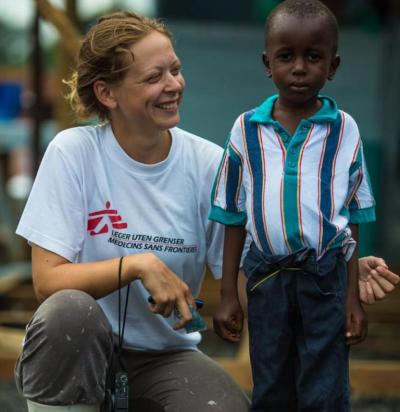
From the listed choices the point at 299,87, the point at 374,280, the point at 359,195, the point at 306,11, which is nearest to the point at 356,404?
the point at 374,280

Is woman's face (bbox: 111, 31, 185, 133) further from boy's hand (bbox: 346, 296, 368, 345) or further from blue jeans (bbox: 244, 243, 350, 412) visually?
boy's hand (bbox: 346, 296, 368, 345)

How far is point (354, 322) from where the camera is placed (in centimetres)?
228

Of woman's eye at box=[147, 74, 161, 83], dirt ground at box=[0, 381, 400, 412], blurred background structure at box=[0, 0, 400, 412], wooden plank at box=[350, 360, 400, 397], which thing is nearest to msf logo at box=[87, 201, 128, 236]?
woman's eye at box=[147, 74, 161, 83]

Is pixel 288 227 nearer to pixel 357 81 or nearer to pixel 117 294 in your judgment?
pixel 117 294

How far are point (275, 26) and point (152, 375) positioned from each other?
3.18ft

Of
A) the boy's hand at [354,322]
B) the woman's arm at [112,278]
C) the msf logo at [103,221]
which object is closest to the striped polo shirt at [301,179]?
the boy's hand at [354,322]

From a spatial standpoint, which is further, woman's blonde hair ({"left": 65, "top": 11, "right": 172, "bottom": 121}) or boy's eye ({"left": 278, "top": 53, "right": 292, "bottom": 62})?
woman's blonde hair ({"left": 65, "top": 11, "right": 172, "bottom": 121})

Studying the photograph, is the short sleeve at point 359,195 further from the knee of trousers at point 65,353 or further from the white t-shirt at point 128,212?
the knee of trousers at point 65,353

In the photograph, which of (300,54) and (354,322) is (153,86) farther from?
(354,322)

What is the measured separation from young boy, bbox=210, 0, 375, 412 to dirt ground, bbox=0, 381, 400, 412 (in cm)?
167

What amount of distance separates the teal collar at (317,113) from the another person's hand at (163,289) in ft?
1.42

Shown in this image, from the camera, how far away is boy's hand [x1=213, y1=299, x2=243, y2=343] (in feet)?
7.77

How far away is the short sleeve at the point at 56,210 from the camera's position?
2432 millimetres

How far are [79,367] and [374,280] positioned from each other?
75 centimetres
